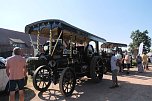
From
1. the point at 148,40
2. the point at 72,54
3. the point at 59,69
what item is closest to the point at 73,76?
the point at 59,69

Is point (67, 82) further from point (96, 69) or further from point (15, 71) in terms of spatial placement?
point (96, 69)

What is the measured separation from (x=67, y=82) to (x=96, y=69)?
11.4 feet

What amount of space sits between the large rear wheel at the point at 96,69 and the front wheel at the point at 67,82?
2333mm

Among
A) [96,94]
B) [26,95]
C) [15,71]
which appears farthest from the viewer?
[96,94]

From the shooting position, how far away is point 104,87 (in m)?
11.6

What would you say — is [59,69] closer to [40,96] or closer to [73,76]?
[73,76]

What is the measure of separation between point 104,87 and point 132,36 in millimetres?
87752

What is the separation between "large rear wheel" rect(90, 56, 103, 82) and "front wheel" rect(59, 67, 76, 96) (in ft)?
7.65

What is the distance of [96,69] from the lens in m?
12.7

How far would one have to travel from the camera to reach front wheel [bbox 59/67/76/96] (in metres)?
9.04

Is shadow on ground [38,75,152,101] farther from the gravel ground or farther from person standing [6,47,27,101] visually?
person standing [6,47,27,101]

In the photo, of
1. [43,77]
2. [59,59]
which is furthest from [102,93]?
[43,77]

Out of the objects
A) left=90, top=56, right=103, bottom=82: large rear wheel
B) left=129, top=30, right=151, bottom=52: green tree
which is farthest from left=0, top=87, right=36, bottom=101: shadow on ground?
left=129, top=30, right=151, bottom=52: green tree

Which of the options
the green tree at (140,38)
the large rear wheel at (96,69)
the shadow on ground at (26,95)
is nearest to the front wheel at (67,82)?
the shadow on ground at (26,95)
